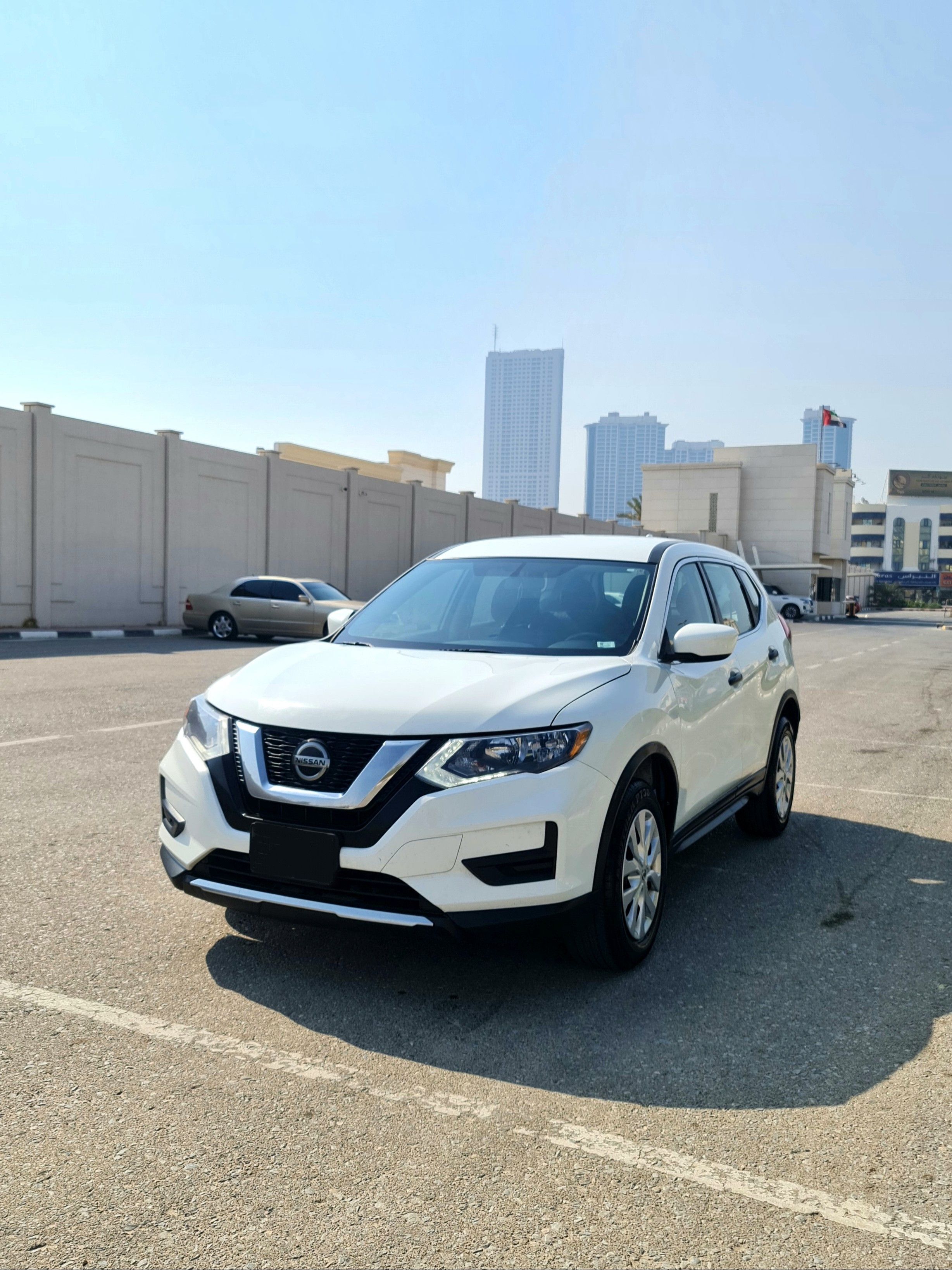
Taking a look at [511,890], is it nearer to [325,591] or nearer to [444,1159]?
[444,1159]

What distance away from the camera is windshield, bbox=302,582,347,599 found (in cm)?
2266

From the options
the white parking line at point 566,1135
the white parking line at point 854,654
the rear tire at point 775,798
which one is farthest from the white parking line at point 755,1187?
the white parking line at point 854,654

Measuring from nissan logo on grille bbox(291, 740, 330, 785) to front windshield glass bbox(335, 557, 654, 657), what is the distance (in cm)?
103

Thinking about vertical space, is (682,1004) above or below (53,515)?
below

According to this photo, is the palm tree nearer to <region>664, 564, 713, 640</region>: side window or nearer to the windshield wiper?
<region>664, 564, 713, 640</region>: side window

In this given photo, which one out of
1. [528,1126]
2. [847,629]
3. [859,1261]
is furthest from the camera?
[847,629]

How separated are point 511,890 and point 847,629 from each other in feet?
149

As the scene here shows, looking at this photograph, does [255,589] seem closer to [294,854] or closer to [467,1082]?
[294,854]

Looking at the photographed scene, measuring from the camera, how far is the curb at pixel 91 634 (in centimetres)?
2178

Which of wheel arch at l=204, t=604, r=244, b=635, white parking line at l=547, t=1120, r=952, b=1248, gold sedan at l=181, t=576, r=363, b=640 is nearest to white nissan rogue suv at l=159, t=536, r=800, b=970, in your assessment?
white parking line at l=547, t=1120, r=952, b=1248

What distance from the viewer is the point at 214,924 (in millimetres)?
4465

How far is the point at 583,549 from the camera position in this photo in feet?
17.5

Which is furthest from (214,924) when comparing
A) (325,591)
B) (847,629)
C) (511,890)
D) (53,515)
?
(847,629)

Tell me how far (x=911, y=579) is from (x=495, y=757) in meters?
128
